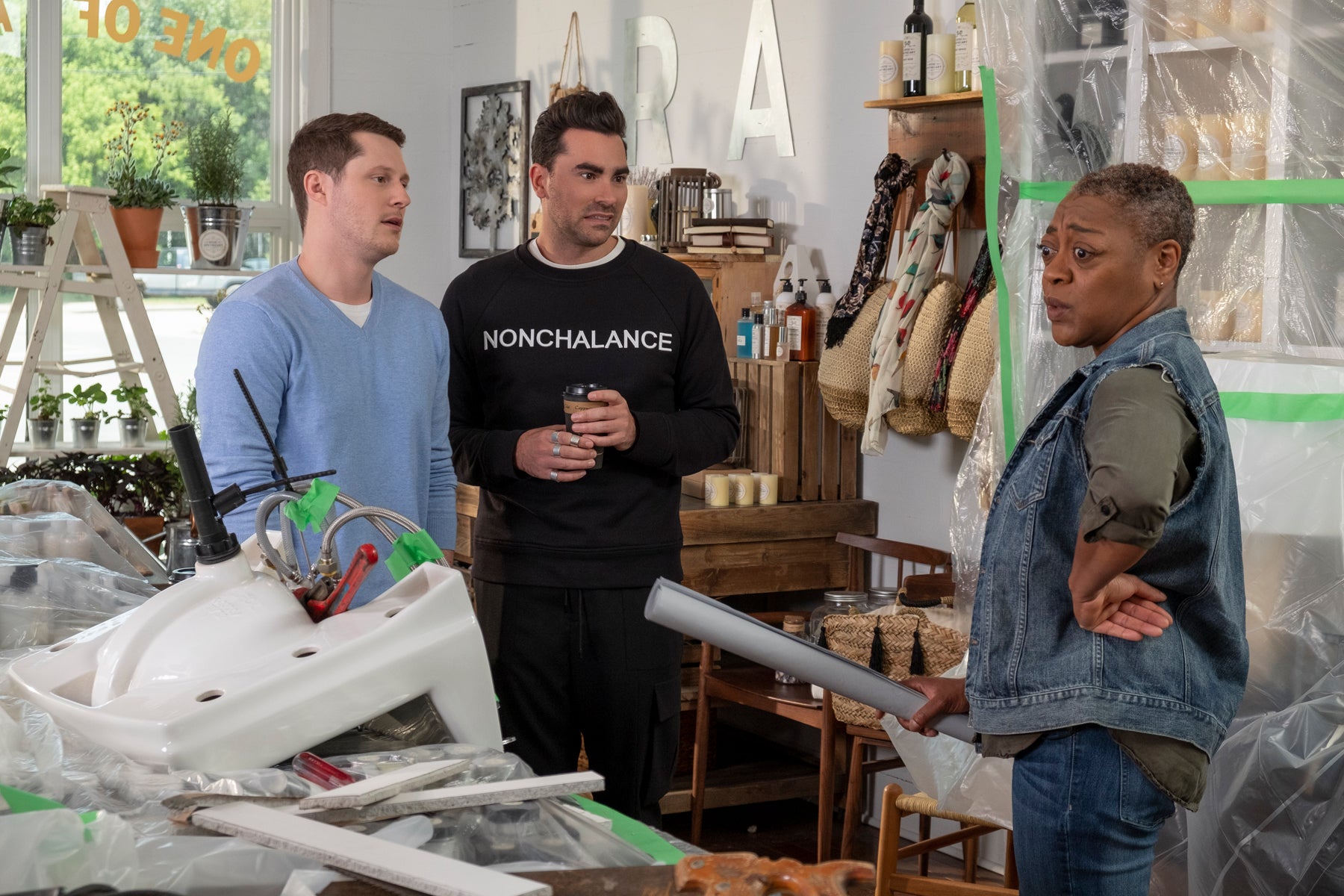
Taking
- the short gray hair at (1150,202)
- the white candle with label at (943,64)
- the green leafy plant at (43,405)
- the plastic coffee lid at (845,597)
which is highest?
the white candle with label at (943,64)

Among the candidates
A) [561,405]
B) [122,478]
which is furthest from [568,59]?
[561,405]

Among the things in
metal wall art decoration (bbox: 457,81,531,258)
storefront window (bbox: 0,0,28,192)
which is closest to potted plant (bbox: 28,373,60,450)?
storefront window (bbox: 0,0,28,192)

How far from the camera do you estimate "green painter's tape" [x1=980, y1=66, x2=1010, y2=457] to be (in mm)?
2877

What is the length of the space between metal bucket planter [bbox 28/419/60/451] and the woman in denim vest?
4.28 metres

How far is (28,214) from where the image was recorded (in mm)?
4730

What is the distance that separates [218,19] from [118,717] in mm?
4886

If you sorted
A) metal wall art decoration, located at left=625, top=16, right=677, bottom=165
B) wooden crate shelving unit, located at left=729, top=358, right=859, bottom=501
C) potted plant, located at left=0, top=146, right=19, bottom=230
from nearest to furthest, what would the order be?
1. wooden crate shelving unit, located at left=729, top=358, right=859, bottom=501
2. potted plant, located at left=0, top=146, right=19, bottom=230
3. metal wall art decoration, located at left=625, top=16, right=677, bottom=165

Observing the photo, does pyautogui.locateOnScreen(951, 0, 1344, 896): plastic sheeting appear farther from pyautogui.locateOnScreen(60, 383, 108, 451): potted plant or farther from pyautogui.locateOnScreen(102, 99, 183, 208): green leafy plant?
pyautogui.locateOnScreen(102, 99, 183, 208): green leafy plant

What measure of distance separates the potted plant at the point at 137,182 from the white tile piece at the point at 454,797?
14.1 ft

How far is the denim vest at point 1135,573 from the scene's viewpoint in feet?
4.99

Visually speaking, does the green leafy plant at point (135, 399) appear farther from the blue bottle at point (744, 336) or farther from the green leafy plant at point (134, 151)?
the blue bottle at point (744, 336)

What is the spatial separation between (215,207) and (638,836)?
4.37 metres

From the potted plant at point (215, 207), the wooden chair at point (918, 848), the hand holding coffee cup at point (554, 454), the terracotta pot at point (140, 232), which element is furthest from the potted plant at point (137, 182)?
the wooden chair at point (918, 848)

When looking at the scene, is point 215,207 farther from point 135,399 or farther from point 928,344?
point 928,344
